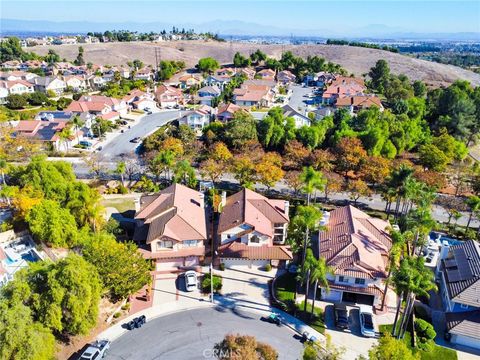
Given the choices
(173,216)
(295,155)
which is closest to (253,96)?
(295,155)

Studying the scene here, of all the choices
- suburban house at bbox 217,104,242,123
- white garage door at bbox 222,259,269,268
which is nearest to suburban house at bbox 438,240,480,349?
white garage door at bbox 222,259,269,268

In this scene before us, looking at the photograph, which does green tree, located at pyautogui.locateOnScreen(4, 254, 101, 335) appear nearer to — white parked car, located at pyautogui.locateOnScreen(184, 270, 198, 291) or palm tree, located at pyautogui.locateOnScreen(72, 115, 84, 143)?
white parked car, located at pyautogui.locateOnScreen(184, 270, 198, 291)

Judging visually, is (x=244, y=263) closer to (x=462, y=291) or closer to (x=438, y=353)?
(x=438, y=353)

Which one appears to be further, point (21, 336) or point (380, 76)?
point (380, 76)

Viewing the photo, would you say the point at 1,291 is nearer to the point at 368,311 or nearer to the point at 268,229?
the point at 268,229

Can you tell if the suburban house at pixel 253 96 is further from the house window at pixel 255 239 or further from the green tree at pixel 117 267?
the green tree at pixel 117 267

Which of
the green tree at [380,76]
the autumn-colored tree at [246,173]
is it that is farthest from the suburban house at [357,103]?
the autumn-colored tree at [246,173]
